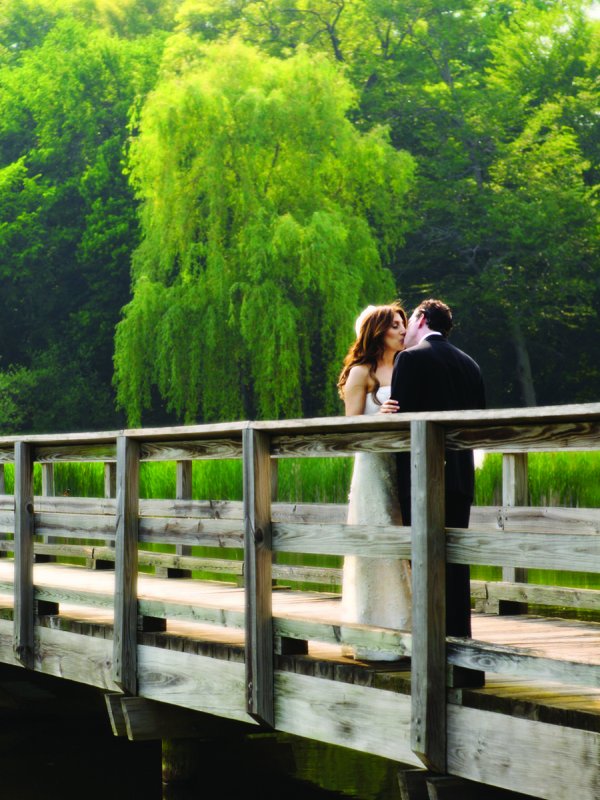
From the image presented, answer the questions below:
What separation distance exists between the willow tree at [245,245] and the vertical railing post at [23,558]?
22384mm

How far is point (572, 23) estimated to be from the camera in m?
44.0

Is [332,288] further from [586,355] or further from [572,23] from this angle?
[572,23]

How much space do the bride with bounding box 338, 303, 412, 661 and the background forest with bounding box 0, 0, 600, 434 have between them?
79.7 feet

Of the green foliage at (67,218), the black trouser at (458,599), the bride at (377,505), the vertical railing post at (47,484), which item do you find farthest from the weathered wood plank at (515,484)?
the green foliage at (67,218)

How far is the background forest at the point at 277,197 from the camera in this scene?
31.4 meters

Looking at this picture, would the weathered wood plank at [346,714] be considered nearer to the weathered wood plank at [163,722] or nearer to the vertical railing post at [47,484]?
the weathered wood plank at [163,722]

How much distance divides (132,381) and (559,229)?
13554 millimetres

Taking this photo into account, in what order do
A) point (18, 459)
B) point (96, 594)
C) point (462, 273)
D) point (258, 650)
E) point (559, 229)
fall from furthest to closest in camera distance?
point (462, 273) < point (559, 229) < point (18, 459) < point (96, 594) < point (258, 650)

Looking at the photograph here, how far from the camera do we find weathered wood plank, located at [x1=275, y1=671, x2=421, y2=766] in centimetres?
533

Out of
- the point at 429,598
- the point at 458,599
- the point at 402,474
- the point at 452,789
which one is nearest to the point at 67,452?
the point at 402,474

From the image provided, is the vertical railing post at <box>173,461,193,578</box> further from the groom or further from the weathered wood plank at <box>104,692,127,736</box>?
the groom

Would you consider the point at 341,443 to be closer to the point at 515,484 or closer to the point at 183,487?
the point at 515,484

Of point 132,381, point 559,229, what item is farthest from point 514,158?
point 132,381

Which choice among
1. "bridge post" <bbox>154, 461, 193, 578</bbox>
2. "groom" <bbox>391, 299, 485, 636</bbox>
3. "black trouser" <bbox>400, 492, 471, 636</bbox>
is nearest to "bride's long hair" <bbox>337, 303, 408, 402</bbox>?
"groom" <bbox>391, 299, 485, 636</bbox>
